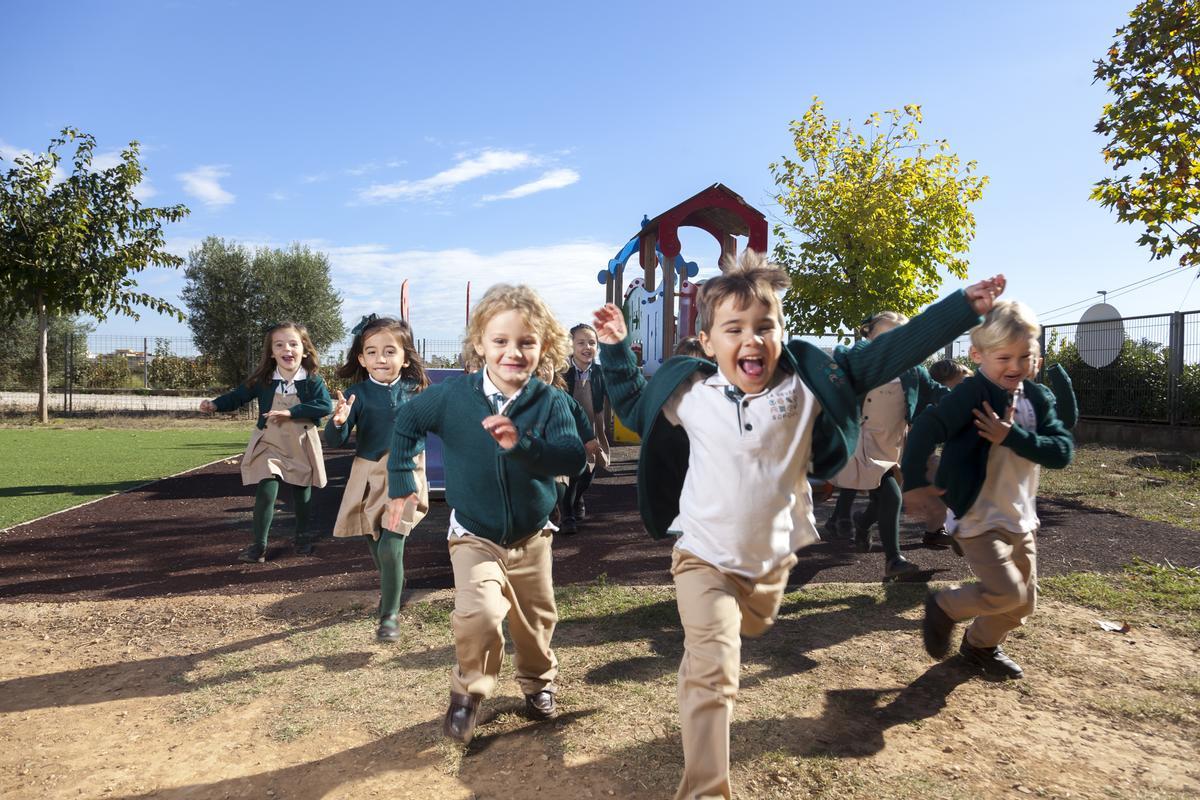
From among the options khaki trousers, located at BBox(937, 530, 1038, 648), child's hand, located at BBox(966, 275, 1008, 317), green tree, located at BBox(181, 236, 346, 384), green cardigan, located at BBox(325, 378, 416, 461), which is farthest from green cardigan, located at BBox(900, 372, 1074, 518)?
green tree, located at BBox(181, 236, 346, 384)

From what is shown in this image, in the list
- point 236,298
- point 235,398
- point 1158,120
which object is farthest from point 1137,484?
point 236,298

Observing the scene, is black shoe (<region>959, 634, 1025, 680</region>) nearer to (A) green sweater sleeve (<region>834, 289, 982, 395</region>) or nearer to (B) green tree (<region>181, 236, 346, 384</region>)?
(A) green sweater sleeve (<region>834, 289, 982, 395</region>)

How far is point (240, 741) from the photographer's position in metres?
3.29

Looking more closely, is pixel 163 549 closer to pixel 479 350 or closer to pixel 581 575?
pixel 581 575

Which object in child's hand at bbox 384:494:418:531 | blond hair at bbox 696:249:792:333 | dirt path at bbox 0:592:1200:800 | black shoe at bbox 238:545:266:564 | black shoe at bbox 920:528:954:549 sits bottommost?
dirt path at bbox 0:592:1200:800

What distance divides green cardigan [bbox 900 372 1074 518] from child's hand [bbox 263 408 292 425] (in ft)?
14.6

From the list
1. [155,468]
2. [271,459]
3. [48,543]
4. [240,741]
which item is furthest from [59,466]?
[240,741]

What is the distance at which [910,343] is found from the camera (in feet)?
8.36

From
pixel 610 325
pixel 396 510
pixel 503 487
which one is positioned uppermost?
pixel 610 325

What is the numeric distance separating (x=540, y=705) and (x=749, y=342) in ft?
5.89

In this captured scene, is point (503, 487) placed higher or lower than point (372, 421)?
lower

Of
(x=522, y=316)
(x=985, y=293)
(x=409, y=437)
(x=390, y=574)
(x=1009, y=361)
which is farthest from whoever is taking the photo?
(x=390, y=574)

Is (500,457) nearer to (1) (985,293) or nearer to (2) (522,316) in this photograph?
(2) (522,316)

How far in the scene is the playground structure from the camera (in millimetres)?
14391
